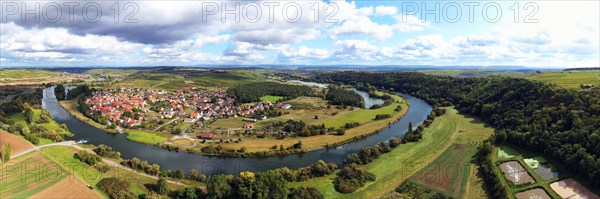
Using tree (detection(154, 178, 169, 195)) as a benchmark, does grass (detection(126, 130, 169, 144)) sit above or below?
above

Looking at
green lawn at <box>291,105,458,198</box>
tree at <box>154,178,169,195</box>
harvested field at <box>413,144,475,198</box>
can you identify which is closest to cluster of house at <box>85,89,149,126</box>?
tree at <box>154,178,169,195</box>

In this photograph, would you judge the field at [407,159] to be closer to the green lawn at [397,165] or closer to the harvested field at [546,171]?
the green lawn at [397,165]

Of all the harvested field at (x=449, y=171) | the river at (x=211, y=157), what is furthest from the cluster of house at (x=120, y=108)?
the harvested field at (x=449, y=171)

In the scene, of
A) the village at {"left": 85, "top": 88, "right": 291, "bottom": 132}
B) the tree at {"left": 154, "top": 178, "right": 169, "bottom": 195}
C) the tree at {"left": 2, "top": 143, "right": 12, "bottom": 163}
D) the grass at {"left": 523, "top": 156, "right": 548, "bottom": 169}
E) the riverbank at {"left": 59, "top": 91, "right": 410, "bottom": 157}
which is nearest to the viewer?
the tree at {"left": 154, "top": 178, "right": 169, "bottom": 195}

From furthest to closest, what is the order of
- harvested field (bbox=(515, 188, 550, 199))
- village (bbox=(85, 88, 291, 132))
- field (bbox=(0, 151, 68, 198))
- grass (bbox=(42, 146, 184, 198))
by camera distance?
village (bbox=(85, 88, 291, 132)), grass (bbox=(42, 146, 184, 198)), harvested field (bbox=(515, 188, 550, 199)), field (bbox=(0, 151, 68, 198))

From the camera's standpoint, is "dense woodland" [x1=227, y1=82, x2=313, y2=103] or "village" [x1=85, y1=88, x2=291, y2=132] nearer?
"village" [x1=85, y1=88, x2=291, y2=132]

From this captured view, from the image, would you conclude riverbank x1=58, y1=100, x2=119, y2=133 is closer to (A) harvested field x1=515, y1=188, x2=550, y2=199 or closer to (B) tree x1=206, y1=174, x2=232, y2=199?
(B) tree x1=206, y1=174, x2=232, y2=199

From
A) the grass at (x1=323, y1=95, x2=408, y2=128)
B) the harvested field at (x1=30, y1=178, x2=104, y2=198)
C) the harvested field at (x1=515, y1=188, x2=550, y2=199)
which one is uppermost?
the grass at (x1=323, y1=95, x2=408, y2=128)

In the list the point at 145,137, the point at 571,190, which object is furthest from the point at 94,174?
the point at 571,190
